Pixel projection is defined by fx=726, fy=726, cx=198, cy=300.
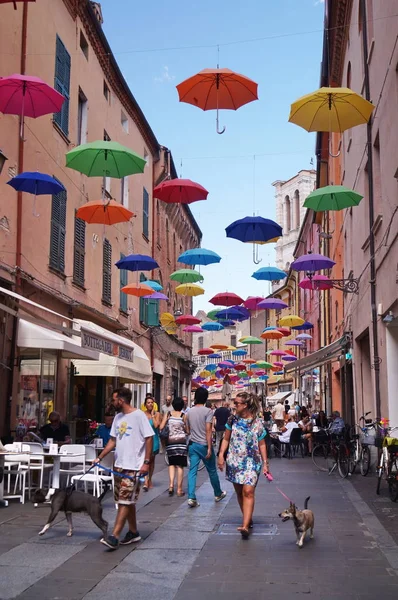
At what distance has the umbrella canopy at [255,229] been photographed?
1844cm

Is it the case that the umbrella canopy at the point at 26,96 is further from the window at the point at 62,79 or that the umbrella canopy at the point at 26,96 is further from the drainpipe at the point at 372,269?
the drainpipe at the point at 372,269

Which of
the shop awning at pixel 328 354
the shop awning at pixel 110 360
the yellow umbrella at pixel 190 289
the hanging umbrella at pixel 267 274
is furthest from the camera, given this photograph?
the yellow umbrella at pixel 190 289

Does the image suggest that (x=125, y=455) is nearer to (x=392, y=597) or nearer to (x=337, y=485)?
(x=392, y=597)

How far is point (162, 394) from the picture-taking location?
112 feet

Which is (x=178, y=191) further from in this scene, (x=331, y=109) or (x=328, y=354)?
(x=328, y=354)

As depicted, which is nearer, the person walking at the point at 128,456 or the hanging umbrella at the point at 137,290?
the person walking at the point at 128,456

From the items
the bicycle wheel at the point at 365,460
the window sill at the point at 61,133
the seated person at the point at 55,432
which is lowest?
the bicycle wheel at the point at 365,460

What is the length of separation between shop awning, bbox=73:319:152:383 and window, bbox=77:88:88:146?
17.9ft

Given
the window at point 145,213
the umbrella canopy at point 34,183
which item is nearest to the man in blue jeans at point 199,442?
the umbrella canopy at point 34,183

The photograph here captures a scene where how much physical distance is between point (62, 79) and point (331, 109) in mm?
8528

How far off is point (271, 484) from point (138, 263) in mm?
8548

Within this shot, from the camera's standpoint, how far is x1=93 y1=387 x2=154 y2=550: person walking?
25.1ft

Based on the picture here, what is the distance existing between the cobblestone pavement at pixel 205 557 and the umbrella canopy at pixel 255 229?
8.92 m

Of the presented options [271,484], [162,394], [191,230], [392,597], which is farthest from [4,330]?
[191,230]
